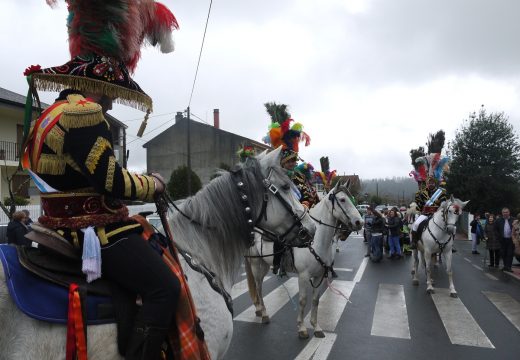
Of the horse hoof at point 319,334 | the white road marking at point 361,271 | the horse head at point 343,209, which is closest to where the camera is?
the horse hoof at point 319,334

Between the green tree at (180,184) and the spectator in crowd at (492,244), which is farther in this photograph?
the green tree at (180,184)

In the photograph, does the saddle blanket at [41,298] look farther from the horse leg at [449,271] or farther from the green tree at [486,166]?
the green tree at [486,166]

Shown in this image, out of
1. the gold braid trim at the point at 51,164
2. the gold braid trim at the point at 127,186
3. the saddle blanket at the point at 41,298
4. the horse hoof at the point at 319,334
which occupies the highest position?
the gold braid trim at the point at 51,164

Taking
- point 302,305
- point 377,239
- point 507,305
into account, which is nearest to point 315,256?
point 302,305

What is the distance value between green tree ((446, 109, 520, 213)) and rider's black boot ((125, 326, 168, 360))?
23884 mm

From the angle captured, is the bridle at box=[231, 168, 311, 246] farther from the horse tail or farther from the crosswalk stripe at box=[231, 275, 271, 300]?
the crosswalk stripe at box=[231, 275, 271, 300]

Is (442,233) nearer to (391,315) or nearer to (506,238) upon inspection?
(391,315)

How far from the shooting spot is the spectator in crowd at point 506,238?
11.2m

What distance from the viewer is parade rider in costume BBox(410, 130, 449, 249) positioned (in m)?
10.1

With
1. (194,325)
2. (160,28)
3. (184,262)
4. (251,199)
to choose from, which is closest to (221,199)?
(251,199)

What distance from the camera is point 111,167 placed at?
1.84 metres

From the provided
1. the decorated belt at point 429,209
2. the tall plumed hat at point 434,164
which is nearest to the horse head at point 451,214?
the decorated belt at point 429,209

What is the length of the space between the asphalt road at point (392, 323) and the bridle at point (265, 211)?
8.90 feet

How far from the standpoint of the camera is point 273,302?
761 centimetres
